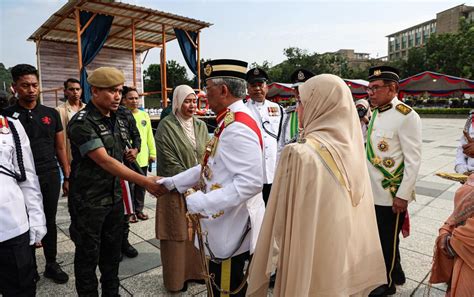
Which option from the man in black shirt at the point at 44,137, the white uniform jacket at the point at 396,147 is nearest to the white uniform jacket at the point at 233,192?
the white uniform jacket at the point at 396,147

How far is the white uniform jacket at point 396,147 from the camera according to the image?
2643 mm

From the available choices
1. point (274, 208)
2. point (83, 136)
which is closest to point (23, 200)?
point (83, 136)

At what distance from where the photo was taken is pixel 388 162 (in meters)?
2.79

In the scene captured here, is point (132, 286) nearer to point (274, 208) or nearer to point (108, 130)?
point (108, 130)

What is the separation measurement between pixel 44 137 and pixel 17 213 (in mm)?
1353

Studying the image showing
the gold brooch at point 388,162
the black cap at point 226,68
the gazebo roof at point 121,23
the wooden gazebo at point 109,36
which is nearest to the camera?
the black cap at point 226,68

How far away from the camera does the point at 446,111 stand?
29.4 metres

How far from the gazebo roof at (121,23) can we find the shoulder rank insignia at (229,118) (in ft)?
27.4

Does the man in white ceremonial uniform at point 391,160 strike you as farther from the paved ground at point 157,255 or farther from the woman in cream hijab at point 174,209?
the woman in cream hijab at point 174,209

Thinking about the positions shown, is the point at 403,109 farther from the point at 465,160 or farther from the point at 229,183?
the point at 229,183

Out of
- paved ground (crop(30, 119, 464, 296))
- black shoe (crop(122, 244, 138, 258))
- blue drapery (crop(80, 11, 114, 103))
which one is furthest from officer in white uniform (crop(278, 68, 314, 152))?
blue drapery (crop(80, 11, 114, 103))

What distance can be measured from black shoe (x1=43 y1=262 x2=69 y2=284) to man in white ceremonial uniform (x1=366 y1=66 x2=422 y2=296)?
289 cm

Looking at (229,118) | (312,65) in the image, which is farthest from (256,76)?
(312,65)

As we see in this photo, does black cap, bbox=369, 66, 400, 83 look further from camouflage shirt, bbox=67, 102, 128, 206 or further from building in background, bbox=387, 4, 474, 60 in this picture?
building in background, bbox=387, 4, 474, 60
